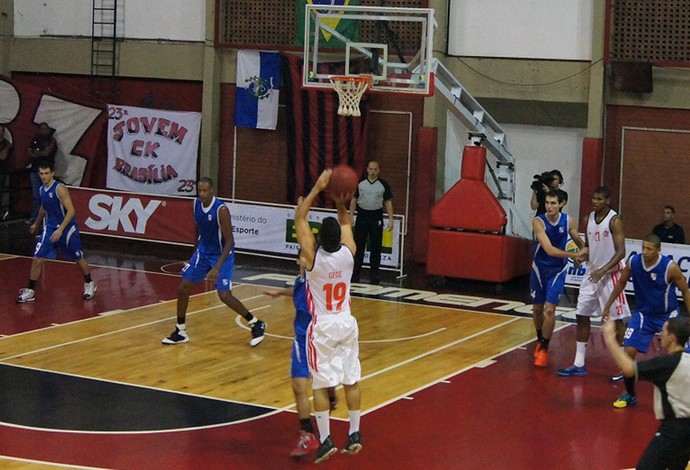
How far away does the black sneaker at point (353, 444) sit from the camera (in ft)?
29.6

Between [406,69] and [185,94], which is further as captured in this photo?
[185,94]

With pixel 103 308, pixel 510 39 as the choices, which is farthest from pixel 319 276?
pixel 510 39

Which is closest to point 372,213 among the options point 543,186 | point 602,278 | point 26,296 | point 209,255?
point 543,186

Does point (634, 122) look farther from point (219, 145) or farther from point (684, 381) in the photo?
point (684, 381)

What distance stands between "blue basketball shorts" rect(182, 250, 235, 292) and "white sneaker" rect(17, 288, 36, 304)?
3.43 m

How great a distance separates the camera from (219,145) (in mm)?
22656

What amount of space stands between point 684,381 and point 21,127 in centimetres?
1901

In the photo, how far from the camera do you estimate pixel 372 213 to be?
18109mm

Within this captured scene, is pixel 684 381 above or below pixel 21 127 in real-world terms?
below

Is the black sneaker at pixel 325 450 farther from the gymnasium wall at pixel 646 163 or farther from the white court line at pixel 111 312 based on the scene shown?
the gymnasium wall at pixel 646 163

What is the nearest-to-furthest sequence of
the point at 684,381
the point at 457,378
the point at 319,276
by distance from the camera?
the point at 684,381 < the point at 319,276 < the point at 457,378

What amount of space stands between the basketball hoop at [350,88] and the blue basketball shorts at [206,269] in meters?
3.66

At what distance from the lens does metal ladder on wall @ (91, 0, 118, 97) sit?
23.4 meters

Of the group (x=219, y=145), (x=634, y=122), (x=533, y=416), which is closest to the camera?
(x=533, y=416)
